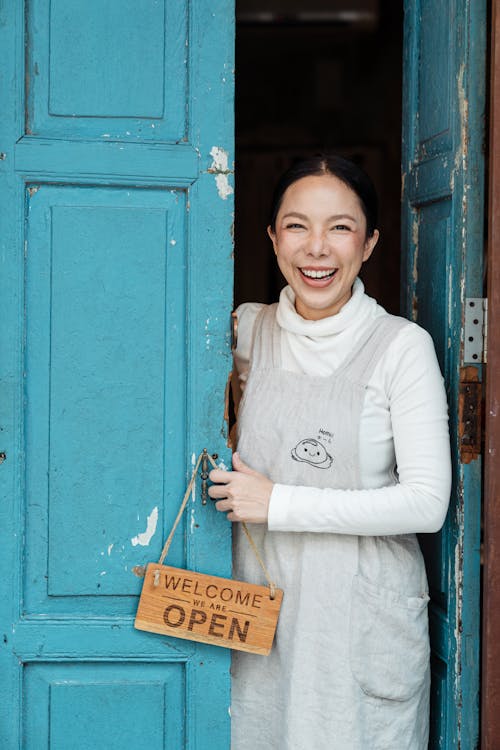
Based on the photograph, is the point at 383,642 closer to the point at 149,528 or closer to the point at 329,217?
the point at 149,528

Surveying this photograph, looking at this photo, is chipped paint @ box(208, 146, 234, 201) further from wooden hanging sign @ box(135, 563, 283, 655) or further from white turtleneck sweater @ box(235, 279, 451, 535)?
wooden hanging sign @ box(135, 563, 283, 655)

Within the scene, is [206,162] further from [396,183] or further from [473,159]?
[396,183]

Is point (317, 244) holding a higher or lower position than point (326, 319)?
higher

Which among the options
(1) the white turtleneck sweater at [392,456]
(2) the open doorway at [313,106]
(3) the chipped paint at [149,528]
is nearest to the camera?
(1) the white turtleneck sweater at [392,456]

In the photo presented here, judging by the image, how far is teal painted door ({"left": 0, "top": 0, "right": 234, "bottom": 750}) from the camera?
2029 millimetres

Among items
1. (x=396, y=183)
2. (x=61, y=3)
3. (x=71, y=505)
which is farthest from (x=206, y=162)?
(x=396, y=183)

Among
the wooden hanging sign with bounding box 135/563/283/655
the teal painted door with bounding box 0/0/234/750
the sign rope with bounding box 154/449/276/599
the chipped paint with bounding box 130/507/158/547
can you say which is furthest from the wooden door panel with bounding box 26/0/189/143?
the wooden hanging sign with bounding box 135/563/283/655

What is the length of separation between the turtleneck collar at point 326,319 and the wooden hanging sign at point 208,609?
56 centimetres

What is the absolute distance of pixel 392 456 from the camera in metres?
2.09

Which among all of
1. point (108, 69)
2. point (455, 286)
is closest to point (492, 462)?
point (455, 286)

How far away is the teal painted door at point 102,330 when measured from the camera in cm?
203

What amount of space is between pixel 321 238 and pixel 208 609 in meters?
0.83

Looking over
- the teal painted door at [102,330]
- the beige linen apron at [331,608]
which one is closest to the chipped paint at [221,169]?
the teal painted door at [102,330]

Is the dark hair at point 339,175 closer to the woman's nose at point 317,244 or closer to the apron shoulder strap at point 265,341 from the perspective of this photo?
the woman's nose at point 317,244
